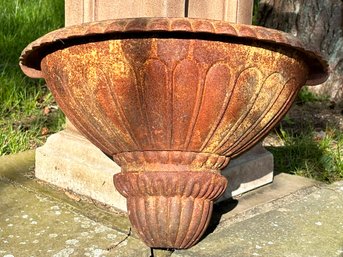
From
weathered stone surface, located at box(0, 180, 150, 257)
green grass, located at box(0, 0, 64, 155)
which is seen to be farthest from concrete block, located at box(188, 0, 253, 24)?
green grass, located at box(0, 0, 64, 155)

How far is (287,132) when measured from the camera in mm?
4660

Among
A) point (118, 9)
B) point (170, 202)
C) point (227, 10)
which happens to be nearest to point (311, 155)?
point (227, 10)

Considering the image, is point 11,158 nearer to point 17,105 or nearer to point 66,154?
point 66,154

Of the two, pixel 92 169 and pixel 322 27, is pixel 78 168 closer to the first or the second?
pixel 92 169

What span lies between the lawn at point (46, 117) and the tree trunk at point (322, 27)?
17cm

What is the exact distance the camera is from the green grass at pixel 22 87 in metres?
4.17

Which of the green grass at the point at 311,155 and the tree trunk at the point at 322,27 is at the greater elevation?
the tree trunk at the point at 322,27

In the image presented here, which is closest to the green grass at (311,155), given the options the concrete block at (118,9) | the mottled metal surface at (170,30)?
the concrete block at (118,9)

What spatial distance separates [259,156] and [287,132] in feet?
5.50

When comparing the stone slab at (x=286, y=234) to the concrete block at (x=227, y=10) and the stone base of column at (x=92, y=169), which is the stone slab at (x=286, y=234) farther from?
the concrete block at (x=227, y=10)

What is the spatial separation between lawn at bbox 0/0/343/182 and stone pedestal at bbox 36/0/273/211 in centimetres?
82

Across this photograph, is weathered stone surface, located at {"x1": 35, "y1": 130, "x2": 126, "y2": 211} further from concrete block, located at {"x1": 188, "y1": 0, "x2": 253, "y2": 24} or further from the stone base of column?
concrete block, located at {"x1": 188, "y1": 0, "x2": 253, "y2": 24}

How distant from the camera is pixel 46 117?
4.76 metres

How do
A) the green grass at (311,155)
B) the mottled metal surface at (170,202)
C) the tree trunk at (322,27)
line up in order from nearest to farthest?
the mottled metal surface at (170,202) < the green grass at (311,155) < the tree trunk at (322,27)
